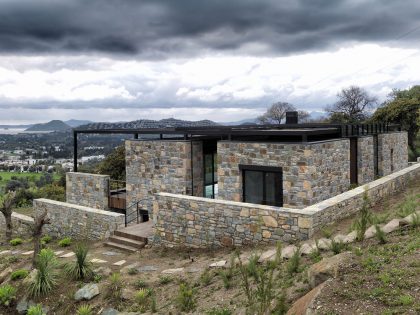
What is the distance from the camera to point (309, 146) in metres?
12.8

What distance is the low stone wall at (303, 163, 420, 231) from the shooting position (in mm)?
9992

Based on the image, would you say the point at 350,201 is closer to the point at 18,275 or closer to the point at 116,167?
the point at 18,275

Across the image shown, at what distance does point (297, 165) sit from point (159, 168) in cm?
635

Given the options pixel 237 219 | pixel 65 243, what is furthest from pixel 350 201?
pixel 65 243

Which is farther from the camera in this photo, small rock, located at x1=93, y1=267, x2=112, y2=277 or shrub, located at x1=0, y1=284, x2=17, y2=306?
small rock, located at x1=93, y1=267, x2=112, y2=277

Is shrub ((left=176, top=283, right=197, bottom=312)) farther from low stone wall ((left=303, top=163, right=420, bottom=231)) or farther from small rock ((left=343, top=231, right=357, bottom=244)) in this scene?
low stone wall ((left=303, top=163, right=420, bottom=231))

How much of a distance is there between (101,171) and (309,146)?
1230 inches

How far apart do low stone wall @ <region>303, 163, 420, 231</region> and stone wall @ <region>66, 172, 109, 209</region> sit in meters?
11.8

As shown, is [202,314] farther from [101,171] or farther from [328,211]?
[101,171]

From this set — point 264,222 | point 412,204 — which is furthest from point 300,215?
point 412,204

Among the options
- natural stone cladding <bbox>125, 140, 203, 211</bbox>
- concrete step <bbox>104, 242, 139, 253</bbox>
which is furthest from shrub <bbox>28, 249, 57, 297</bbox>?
natural stone cladding <bbox>125, 140, 203, 211</bbox>

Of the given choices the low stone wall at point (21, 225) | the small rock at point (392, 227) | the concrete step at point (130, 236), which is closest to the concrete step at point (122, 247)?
the concrete step at point (130, 236)

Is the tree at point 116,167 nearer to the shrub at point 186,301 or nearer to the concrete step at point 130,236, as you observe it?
the concrete step at point 130,236

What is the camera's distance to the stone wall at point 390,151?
61.1 ft
